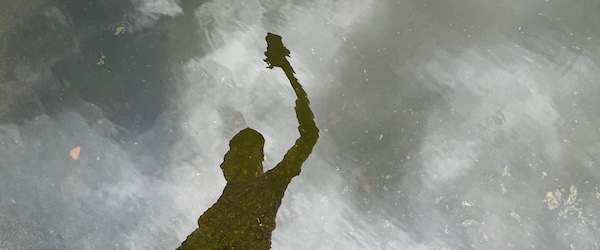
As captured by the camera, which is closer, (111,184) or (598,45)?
(111,184)

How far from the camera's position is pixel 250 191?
1822mm

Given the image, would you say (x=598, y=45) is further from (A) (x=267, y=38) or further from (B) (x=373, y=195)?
(A) (x=267, y=38)

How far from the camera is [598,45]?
1.92m

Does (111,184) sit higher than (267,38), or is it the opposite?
(267,38)

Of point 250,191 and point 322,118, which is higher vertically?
point 322,118

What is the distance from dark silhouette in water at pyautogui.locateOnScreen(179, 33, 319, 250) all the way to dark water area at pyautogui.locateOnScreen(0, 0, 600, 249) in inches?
1.5

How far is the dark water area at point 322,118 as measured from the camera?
1.79 meters

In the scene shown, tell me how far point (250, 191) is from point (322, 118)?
41 cm

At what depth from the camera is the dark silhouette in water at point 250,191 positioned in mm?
1787

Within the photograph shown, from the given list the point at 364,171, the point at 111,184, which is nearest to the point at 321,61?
the point at 364,171

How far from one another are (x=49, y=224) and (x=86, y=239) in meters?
0.15

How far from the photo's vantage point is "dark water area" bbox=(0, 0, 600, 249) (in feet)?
5.88

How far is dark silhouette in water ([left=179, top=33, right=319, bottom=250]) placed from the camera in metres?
1.79

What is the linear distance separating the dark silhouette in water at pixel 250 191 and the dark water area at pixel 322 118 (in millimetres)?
37
